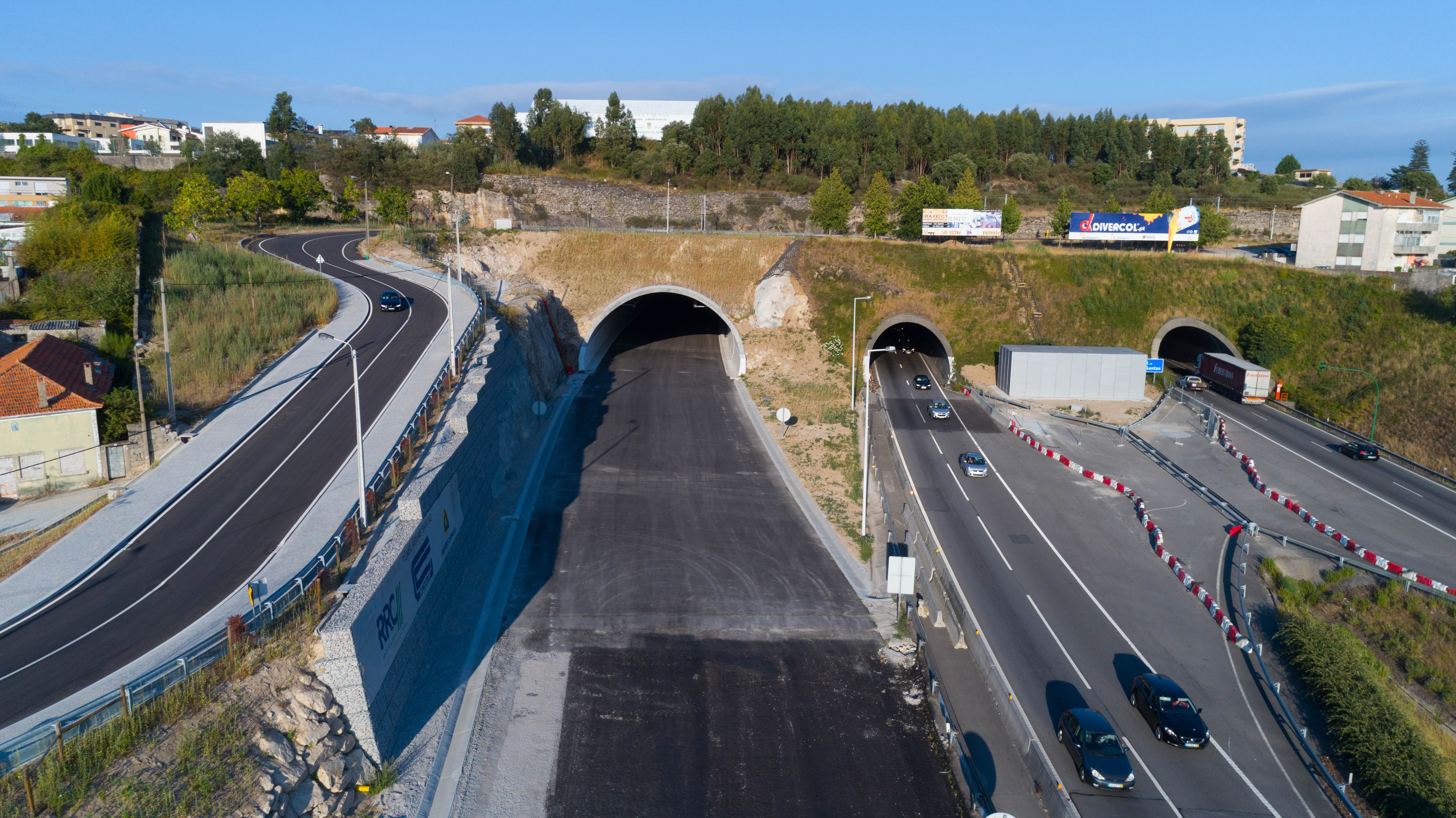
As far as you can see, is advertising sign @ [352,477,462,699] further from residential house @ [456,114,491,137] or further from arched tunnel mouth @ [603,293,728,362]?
residential house @ [456,114,491,137]

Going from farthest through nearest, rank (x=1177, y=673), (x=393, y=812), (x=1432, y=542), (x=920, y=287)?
1. (x=920, y=287)
2. (x=1432, y=542)
3. (x=1177, y=673)
4. (x=393, y=812)

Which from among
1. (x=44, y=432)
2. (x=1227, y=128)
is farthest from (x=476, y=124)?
(x=1227, y=128)

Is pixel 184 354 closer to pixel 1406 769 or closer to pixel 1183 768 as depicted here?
pixel 1183 768

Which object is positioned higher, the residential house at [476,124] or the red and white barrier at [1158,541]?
the residential house at [476,124]

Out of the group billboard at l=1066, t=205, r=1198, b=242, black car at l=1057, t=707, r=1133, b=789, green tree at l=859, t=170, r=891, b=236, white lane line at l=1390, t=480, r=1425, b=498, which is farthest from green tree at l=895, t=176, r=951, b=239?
black car at l=1057, t=707, r=1133, b=789

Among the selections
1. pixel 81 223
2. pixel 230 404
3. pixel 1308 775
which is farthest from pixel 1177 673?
pixel 81 223

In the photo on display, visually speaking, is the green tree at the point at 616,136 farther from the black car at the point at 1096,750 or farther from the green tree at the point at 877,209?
the black car at the point at 1096,750

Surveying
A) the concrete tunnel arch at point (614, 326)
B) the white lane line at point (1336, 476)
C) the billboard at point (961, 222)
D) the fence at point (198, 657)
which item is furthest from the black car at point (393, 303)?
the white lane line at point (1336, 476)
